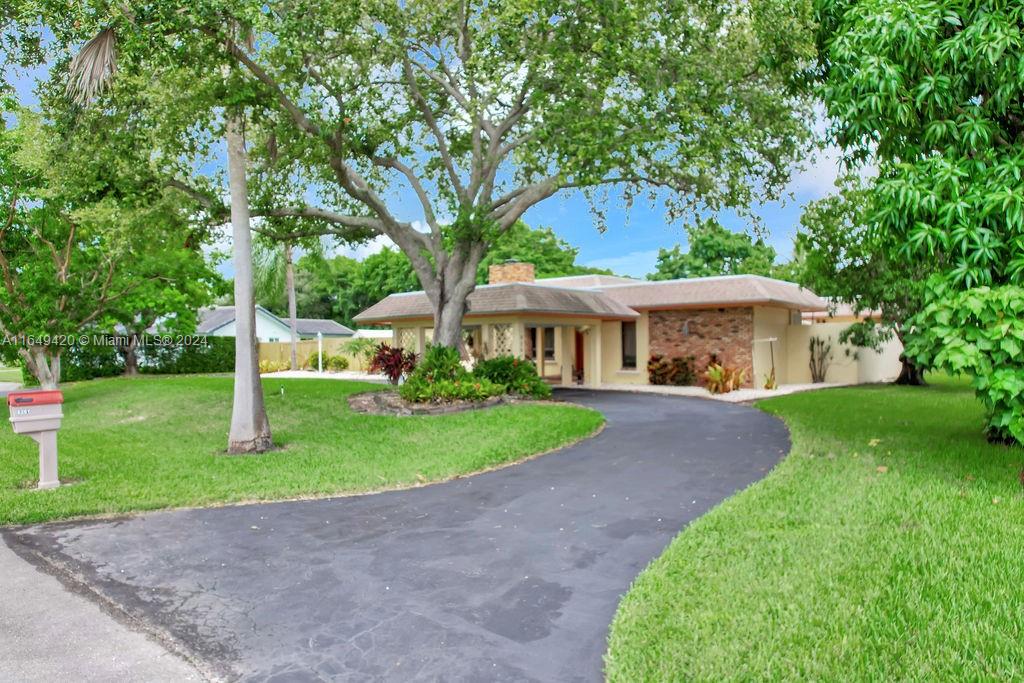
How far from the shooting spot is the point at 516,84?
14.0 metres

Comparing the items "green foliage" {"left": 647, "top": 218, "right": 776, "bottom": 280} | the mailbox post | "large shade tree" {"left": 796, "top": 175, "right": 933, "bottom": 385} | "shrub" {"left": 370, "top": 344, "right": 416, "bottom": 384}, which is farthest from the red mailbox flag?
"green foliage" {"left": 647, "top": 218, "right": 776, "bottom": 280}

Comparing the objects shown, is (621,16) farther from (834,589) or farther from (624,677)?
(624,677)

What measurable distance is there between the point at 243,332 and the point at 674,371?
1503 cm

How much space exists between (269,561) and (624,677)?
3143 mm

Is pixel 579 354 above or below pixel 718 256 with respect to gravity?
below

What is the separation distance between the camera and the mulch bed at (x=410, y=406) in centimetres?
1370

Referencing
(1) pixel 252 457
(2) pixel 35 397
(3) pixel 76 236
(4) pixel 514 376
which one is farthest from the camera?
(3) pixel 76 236

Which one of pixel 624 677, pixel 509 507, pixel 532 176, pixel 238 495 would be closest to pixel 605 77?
pixel 532 176

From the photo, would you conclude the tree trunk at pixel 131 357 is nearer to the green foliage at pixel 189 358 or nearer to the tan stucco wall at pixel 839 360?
the green foliage at pixel 189 358

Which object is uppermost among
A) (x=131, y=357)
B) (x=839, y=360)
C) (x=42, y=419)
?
(x=131, y=357)

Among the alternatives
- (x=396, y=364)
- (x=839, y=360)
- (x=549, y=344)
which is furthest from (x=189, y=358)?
(x=839, y=360)

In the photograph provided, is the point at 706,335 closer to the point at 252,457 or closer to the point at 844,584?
the point at 252,457

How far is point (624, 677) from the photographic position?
10.8 feet

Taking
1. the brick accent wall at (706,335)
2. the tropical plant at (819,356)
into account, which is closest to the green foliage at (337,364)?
the brick accent wall at (706,335)
